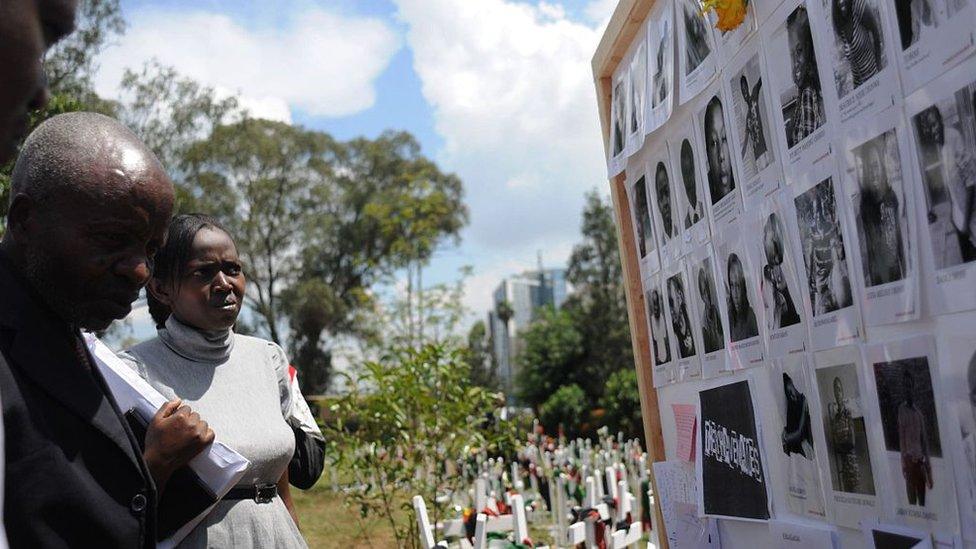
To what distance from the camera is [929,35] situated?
4.00 feet

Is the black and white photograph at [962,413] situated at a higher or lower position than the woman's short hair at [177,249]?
lower

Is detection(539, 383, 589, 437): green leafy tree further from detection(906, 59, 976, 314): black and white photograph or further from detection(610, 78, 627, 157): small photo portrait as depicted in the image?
detection(906, 59, 976, 314): black and white photograph

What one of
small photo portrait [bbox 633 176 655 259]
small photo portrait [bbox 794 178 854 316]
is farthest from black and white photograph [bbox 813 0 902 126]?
small photo portrait [bbox 633 176 655 259]

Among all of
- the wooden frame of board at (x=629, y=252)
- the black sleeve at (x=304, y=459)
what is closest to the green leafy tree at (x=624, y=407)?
the wooden frame of board at (x=629, y=252)

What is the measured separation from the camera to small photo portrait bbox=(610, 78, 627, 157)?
2645mm

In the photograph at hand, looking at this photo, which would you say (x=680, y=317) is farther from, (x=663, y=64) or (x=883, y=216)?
(x=883, y=216)

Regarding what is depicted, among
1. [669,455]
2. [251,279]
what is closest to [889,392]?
[669,455]

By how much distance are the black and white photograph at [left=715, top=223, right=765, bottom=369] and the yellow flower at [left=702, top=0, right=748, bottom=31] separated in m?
0.41

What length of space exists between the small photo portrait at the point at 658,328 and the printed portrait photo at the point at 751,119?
71 centimetres

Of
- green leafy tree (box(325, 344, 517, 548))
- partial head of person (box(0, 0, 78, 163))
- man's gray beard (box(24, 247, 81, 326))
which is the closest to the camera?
partial head of person (box(0, 0, 78, 163))

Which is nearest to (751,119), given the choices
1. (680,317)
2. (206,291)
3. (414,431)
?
(680,317)

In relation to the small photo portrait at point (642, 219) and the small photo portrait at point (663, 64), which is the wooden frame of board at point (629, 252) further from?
the small photo portrait at point (663, 64)

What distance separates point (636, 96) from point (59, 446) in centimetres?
175

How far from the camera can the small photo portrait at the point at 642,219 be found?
2.55 metres
